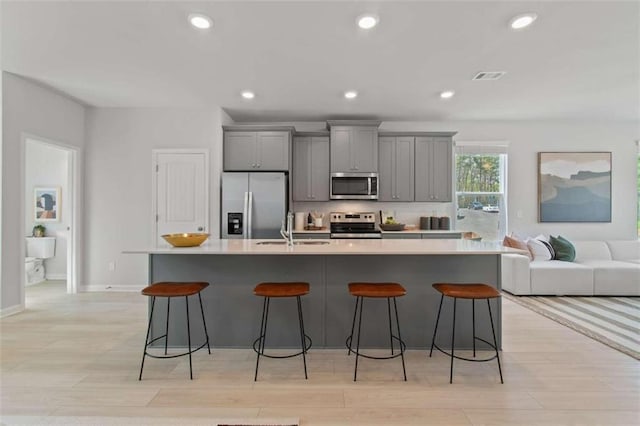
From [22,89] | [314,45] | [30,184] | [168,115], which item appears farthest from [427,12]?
[30,184]

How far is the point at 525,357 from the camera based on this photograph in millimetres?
2631

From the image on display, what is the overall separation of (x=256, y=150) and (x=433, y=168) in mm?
2779

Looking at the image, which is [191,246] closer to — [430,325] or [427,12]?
[430,325]

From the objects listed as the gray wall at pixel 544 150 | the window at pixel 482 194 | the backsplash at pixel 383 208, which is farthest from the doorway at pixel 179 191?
the window at pixel 482 194

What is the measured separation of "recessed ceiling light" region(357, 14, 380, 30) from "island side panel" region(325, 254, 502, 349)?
188cm

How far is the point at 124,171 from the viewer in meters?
4.81

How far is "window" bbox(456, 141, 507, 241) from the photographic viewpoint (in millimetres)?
5426

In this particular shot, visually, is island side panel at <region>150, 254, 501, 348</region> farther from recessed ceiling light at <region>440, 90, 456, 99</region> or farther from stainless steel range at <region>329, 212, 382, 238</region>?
recessed ceiling light at <region>440, 90, 456, 99</region>

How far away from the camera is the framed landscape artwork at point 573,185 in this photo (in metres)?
5.40

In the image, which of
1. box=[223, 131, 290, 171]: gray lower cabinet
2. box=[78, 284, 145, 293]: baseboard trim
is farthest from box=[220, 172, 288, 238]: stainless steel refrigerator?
box=[78, 284, 145, 293]: baseboard trim

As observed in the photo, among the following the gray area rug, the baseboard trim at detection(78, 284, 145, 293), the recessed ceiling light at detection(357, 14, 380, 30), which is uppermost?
the recessed ceiling light at detection(357, 14, 380, 30)

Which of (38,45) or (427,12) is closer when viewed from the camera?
(427,12)

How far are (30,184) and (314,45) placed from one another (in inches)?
226

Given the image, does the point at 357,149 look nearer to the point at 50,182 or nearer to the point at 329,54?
the point at 329,54
